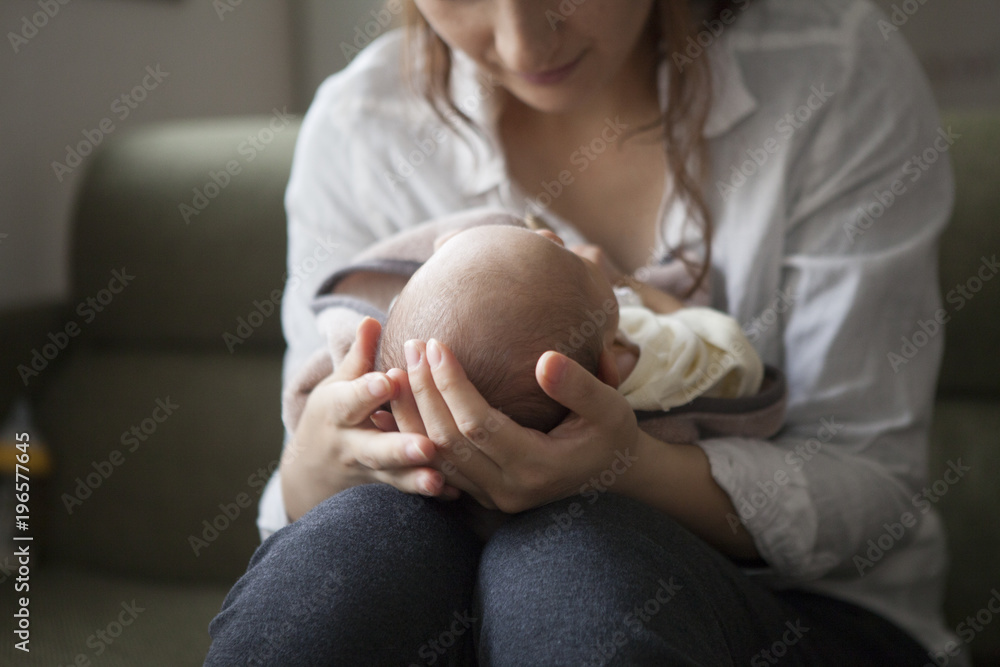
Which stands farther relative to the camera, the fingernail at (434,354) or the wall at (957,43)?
Result: the wall at (957,43)

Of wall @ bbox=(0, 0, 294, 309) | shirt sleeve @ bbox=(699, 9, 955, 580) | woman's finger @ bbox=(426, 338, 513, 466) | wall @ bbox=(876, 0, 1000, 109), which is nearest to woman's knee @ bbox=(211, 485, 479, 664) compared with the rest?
woman's finger @ bbox=(426, 338, 513, 466)

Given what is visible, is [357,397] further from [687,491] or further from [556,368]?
[687,491]

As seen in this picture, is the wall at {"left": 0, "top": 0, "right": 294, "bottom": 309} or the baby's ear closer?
the baby's ear

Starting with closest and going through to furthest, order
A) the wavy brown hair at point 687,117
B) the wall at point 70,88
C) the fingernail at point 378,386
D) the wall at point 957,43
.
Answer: the fingernail at point 378,386
the wavy brown hair at point 687,117
the wall at point 70,88
the wall at point 957,43

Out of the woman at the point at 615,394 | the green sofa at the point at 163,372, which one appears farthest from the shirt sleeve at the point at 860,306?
the green sofa at the point at 163,372

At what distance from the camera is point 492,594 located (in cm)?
66

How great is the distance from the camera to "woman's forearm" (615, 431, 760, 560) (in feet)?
2.67

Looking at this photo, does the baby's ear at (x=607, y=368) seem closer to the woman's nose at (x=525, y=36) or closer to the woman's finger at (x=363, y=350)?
the woman's finger at (x=363, y=350)

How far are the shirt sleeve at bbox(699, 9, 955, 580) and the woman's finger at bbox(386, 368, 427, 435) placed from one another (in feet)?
1.13

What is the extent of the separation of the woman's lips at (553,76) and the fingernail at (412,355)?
420 mm

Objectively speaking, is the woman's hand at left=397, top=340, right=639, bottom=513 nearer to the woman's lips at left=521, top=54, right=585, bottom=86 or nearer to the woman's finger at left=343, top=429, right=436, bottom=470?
the woman's finger at left=343, top=429, right=436, bottom=470

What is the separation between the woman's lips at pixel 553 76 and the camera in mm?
949

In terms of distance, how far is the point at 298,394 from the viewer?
952mm

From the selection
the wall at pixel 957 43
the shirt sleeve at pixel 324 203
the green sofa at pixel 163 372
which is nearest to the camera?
the shirt sleeve at pixel 324 203
